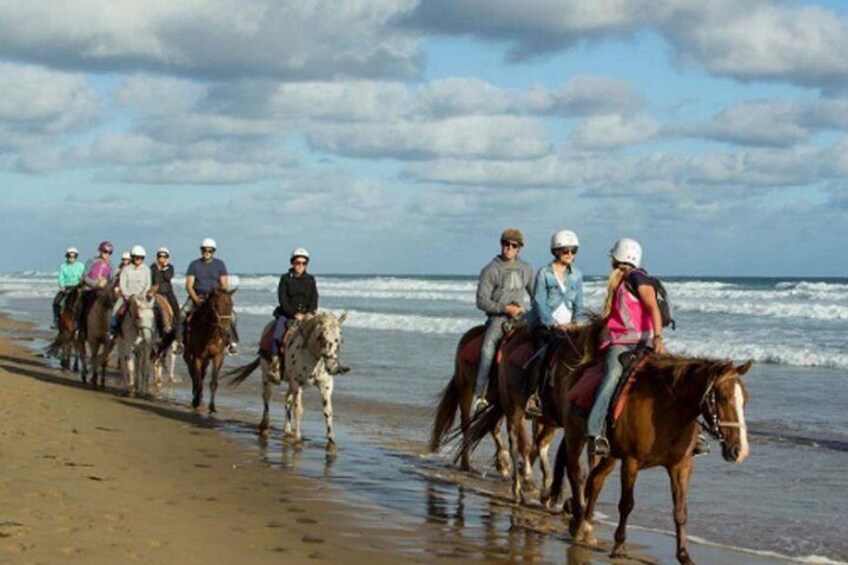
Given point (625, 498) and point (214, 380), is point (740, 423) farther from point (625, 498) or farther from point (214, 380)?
point (214, 380)

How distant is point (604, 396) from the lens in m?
8.45

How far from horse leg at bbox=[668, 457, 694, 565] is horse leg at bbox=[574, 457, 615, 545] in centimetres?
63

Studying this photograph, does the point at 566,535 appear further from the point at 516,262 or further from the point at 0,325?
the point at 0,325

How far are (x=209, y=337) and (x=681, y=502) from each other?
980cm

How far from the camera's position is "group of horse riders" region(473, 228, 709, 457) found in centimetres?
847

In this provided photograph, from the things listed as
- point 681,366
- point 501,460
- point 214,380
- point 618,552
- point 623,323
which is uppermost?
point 623,323

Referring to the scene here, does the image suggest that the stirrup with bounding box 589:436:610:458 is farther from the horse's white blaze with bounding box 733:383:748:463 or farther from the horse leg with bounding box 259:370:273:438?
the horse leg with bounding box 259:370:273:438

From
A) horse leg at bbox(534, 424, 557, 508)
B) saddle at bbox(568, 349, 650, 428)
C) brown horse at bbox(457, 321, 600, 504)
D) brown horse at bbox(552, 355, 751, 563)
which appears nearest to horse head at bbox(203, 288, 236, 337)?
brown horse at bbox(457, 321, 600, 504)

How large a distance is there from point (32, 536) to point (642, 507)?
533 centimetres

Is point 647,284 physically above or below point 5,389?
above

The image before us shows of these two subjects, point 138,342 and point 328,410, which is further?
point 138,342

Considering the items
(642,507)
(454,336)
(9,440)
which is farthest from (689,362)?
(454,336)

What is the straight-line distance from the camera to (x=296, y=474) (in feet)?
37.9

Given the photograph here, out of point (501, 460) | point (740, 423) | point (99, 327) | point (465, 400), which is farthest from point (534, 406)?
point (99, 327)
